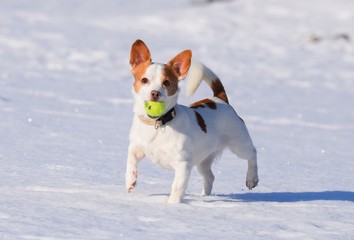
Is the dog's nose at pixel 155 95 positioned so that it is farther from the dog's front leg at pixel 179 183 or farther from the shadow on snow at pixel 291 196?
the shadow on snow at pixel 291 196

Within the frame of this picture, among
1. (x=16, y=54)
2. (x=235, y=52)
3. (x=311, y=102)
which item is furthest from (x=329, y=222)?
(x=235, y=52)

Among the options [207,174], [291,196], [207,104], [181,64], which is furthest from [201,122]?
[291,196]

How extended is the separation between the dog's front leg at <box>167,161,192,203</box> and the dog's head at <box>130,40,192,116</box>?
358mm

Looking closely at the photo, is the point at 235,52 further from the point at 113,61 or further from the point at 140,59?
the point at 140,59

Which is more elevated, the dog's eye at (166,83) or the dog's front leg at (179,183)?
the dog's eye at (166,83)

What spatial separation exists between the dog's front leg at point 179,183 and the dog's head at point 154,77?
1.17ft

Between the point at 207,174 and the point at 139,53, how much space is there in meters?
1.13

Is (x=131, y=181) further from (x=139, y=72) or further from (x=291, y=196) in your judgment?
(x=291, y=196)

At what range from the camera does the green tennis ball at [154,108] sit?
191 inches

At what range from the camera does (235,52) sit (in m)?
20.0

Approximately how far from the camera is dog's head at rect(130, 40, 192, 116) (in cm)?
480

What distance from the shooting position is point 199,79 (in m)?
5.80

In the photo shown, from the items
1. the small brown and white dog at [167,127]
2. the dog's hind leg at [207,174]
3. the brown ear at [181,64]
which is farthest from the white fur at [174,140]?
the dog's hind leg at [207,174]

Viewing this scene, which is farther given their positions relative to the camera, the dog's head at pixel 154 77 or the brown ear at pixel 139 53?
the brown ear at pixel 139 53
